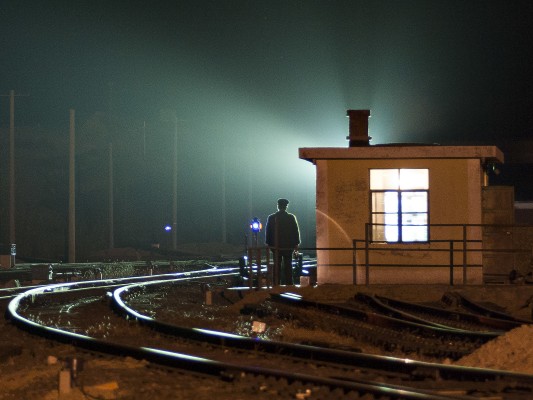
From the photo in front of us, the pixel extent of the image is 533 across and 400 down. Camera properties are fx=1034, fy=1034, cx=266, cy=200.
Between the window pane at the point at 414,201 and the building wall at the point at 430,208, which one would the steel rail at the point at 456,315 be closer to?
the building wall at the point at 430,208

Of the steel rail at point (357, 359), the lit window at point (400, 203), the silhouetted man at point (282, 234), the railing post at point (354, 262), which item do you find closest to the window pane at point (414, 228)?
the lit window at point (400, 203)

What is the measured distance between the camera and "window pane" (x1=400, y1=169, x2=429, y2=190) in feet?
69.4

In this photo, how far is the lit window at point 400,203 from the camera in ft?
69.2

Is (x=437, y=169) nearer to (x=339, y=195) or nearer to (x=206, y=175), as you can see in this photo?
(x=339, y=195)

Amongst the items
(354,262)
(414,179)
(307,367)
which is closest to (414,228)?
(414,179)

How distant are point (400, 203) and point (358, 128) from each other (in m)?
2.58

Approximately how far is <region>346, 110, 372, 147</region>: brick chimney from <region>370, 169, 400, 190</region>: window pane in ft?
5.18

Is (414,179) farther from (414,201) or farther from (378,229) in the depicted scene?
(378,229)

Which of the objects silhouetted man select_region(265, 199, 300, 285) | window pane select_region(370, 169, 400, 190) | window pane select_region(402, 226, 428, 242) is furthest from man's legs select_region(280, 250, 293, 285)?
window pane select_region(402, 226, 428, 242)

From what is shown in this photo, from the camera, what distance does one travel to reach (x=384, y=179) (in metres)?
21.2


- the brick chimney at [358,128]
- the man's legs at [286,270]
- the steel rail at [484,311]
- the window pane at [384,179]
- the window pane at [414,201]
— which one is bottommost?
the steel rail at [484,311]

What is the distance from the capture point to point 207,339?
42.2ft

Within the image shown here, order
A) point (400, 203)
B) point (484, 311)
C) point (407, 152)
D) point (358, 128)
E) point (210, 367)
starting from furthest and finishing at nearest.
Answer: point (358, 128)
point (400, 203)
point (407, 152)
point (484, 311)
point (210, 367)

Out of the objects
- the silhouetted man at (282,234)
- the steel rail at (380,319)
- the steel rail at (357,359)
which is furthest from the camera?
the silhouetted man at (282,234)
